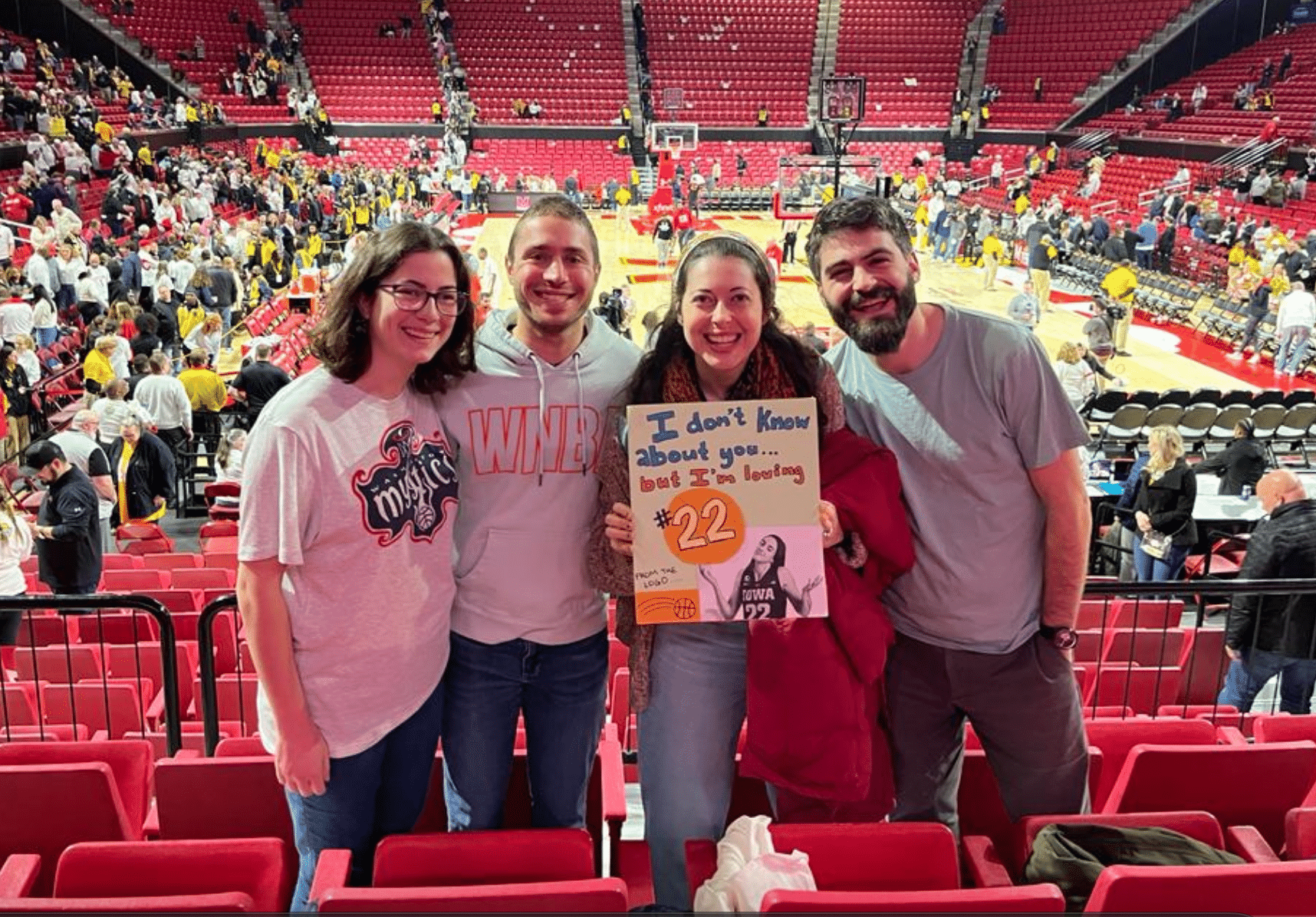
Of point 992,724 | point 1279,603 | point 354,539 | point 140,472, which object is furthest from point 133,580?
point 1279,603

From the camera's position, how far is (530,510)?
240cm

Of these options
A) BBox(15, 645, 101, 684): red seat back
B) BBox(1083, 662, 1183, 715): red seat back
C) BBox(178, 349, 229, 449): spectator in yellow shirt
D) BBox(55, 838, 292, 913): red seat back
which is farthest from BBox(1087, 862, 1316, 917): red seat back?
BBox(178, 349, 229, 449): spectator in yellow shirt

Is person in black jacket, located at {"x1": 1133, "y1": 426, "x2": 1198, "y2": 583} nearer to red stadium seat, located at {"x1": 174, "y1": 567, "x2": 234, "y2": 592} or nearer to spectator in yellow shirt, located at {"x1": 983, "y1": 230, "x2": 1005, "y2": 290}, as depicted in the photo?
red stadium seat, located at {"x1": 174, "y1": 567, "x2": 234, "y2": 592}

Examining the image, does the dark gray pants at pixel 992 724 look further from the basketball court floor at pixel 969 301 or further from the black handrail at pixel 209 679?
the basketball court floor at pixel 969 301

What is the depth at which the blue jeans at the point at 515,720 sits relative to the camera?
2.49 m

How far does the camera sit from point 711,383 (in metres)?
2.45

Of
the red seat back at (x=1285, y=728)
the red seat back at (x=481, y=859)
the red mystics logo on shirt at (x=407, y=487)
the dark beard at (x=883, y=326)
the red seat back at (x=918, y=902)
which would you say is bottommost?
the red seat back at (x=1285, y=728)

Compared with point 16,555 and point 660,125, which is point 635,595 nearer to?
point 16,555

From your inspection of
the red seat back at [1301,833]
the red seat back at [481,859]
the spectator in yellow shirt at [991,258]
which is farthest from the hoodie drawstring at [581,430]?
the spectator in yellow shirt at [991,258]

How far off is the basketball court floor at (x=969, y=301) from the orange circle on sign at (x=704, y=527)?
6.97 metres

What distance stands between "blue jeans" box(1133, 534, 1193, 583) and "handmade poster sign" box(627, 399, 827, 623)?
509 centimetres

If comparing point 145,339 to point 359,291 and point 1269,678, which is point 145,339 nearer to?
point 359,291

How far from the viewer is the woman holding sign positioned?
233cm

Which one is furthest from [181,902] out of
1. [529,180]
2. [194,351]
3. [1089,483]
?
[529,180]
